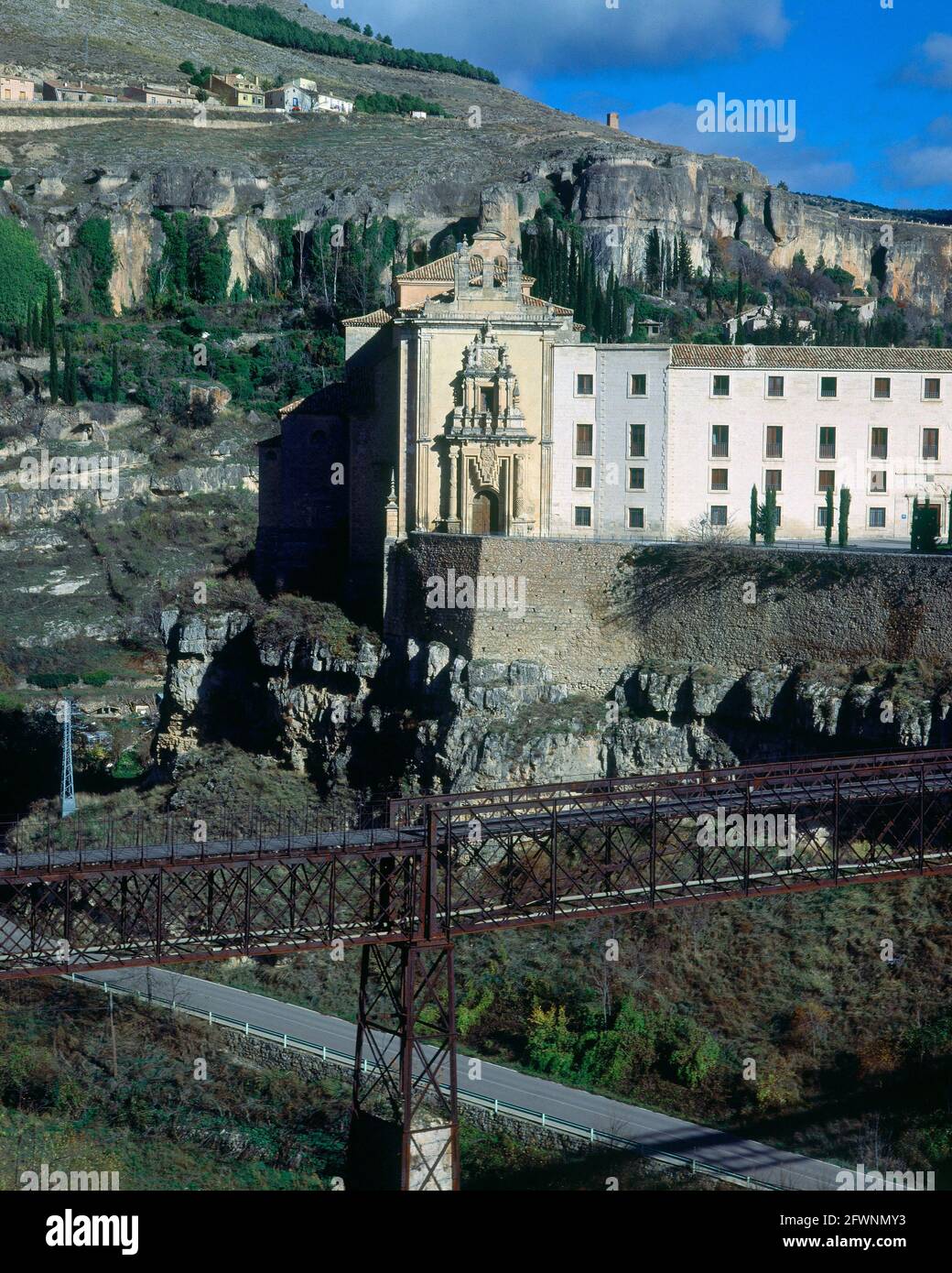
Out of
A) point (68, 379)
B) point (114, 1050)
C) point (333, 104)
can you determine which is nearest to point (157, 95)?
point (333, 104)

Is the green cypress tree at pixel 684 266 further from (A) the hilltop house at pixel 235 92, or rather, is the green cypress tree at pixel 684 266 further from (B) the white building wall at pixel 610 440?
(B) the white building wall at pixel 610 440

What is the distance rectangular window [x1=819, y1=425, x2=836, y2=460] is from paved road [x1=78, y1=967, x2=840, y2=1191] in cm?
2144

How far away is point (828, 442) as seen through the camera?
5459 cm

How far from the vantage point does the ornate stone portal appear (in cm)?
5278

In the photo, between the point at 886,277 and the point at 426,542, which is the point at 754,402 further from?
the point at 886,277

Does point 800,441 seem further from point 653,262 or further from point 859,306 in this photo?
point 859,306

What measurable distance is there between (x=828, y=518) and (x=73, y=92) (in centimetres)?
7174

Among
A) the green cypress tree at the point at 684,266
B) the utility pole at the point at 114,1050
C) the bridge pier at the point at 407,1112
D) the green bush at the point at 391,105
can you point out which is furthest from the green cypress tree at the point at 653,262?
the bridge pier at the point at 407,1112

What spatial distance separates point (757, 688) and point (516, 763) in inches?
224

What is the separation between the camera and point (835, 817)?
34.3 metres

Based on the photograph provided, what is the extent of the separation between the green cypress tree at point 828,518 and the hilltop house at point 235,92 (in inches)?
2704

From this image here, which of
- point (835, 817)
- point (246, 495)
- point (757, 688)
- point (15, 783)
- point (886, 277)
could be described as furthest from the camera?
point (886, 277)

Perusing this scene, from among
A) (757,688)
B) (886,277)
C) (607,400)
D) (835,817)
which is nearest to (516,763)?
(757,688)

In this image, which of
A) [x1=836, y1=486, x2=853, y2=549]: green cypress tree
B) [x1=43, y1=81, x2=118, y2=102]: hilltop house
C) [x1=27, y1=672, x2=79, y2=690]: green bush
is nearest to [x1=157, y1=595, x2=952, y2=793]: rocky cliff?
[x1=836, y1=486, x2=853, y2=549]: green cypress tree
